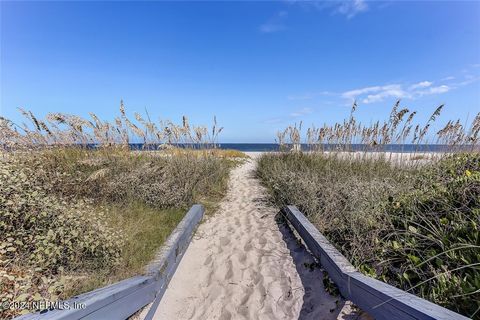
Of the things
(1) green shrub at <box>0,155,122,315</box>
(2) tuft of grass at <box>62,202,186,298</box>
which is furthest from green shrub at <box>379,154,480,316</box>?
(1) green shrub at <box>0,155,122,315</box>

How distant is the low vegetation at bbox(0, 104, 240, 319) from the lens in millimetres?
2186

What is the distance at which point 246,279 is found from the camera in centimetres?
284

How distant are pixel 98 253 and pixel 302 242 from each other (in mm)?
2461

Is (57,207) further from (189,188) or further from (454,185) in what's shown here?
(454,185)

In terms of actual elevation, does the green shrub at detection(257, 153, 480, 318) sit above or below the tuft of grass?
above

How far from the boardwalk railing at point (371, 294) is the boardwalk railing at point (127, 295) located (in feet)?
5.24

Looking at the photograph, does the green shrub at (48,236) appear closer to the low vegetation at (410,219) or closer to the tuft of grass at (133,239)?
the tuft of grass at (133,239)

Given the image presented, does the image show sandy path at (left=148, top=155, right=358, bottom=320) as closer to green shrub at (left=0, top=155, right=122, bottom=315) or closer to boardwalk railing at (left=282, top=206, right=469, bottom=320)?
boardwalk railing at (left=282, top=206, right=469, bottom=320)

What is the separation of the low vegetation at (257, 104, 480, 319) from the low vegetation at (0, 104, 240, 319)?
7.03 ft

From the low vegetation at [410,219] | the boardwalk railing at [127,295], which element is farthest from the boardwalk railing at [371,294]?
the boardwalk railing at [127,295]

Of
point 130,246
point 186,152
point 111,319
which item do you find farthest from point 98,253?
point 186,152

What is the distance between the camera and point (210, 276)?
294 cm

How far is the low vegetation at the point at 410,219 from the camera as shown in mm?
1903

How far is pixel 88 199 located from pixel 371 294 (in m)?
3.29
